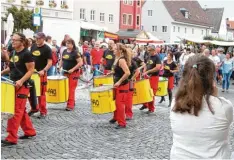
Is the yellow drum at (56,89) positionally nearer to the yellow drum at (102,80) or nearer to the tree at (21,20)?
the yellow drum at (102,80)

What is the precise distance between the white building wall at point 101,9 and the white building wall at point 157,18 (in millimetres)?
13617

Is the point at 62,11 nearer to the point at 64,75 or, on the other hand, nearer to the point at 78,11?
the point at 78,11

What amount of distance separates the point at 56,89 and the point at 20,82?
3.30 metres

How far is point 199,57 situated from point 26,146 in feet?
14.2

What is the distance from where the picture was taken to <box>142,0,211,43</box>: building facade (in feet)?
237

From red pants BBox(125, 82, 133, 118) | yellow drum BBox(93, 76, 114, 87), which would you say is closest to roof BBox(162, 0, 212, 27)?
yellow drum BBox(93, 76, 114, 87)

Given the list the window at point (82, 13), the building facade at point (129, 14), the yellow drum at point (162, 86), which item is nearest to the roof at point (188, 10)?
the building facade at point (129, 14)

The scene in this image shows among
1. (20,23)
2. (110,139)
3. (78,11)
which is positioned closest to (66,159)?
(110,139)

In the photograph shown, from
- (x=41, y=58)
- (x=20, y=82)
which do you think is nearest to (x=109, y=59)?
(x=41, y=58)

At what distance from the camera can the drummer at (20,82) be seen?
266 inches

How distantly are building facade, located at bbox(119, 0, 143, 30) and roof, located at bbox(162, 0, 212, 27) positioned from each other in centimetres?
857

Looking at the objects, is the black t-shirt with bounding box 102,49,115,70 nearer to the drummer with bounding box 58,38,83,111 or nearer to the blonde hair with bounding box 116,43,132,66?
the drummer with bounding box 58,38,83,111

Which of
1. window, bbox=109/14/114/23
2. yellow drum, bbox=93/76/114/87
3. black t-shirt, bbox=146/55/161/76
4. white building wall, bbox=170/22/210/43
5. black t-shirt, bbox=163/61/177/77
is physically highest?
window, bbox=109/14/114/23

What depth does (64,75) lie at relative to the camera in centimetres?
1057
